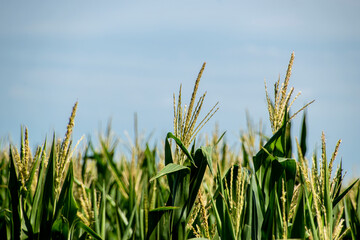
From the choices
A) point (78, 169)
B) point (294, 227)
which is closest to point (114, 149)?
point (78, 169)

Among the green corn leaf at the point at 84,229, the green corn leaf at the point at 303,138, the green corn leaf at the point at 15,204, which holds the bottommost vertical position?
the green corn leaf at the point at 84,229

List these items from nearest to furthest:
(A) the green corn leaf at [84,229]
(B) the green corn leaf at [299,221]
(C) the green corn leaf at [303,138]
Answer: (B) the green corn leaf at [299,221]
(A) the green corn leaf at [84,229]
(C) the green corn leaf at [303,138]

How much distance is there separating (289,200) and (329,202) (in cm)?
25

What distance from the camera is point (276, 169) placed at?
2.11 m

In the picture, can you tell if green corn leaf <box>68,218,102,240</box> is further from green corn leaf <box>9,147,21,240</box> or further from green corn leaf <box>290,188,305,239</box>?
green corn leaf <box>290,188,305,239</box>

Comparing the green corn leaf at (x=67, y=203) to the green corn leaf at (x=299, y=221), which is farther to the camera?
the green corn leaf at (x=67, y=203)

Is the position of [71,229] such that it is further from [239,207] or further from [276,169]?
[276,169]

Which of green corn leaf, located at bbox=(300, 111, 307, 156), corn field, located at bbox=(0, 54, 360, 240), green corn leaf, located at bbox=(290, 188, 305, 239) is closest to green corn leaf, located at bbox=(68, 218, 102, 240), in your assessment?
corn field, located at bbox=(0, 54, 360, 240)

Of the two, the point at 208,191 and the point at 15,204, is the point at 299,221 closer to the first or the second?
the point at 208,191

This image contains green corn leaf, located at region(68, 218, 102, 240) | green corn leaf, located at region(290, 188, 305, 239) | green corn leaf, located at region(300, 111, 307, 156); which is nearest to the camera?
green corn leaf, located at region(290, 188, 305, 239)

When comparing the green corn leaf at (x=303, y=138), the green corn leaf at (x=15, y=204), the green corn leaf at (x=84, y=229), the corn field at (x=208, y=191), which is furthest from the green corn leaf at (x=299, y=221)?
the green corn leaf at (x=15, y=204)

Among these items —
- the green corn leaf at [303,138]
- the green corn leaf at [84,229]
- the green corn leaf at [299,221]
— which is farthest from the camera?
the green corn leaf at [303,138]

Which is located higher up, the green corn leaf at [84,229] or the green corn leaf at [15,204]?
the green corn leaf at [15,204]

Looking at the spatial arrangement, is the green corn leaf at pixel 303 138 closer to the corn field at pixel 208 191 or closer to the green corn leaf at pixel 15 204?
the corn field at pixel 208 191
